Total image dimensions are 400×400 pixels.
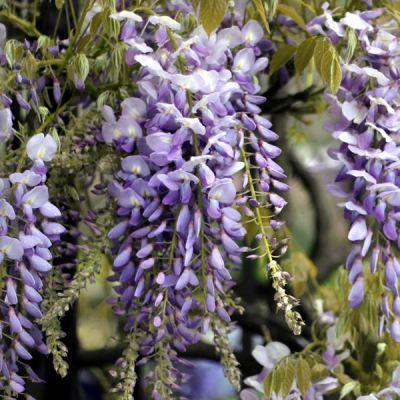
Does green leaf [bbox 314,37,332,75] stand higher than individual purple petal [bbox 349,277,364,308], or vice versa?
green leaf [bbox 314,37,332,75]

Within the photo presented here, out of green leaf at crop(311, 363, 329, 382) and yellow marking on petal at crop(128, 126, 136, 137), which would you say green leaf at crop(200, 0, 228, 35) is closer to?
yellow marking on petal at crop(128, 126, 136, 137)

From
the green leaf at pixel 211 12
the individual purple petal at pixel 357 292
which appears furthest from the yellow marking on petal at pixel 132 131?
the individual purple petal at pixel 357 292

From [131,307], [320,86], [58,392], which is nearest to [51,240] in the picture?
[131,307]

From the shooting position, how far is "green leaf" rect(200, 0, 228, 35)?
705 mm

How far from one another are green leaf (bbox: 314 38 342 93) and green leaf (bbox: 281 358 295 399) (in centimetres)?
28

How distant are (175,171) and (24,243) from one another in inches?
5.5

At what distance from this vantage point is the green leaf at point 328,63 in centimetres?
75

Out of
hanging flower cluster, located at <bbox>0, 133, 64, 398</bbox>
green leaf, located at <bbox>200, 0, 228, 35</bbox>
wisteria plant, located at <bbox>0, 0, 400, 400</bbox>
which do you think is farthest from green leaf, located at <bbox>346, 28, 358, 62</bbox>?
hanging flower cluster, located at <bbox>0, 133, 64, 398</bbox>

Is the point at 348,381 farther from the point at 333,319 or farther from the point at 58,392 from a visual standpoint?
the point at 58,392

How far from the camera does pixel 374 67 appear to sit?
0.80 metres

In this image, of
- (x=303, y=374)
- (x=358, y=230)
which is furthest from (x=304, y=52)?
(x=303, y=374)

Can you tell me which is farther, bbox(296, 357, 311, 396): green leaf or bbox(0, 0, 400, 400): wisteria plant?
bbox(296, 357, 311, 396): green leaf

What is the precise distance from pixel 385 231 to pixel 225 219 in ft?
0.48

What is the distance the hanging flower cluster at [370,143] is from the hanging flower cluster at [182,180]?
0.24ft
